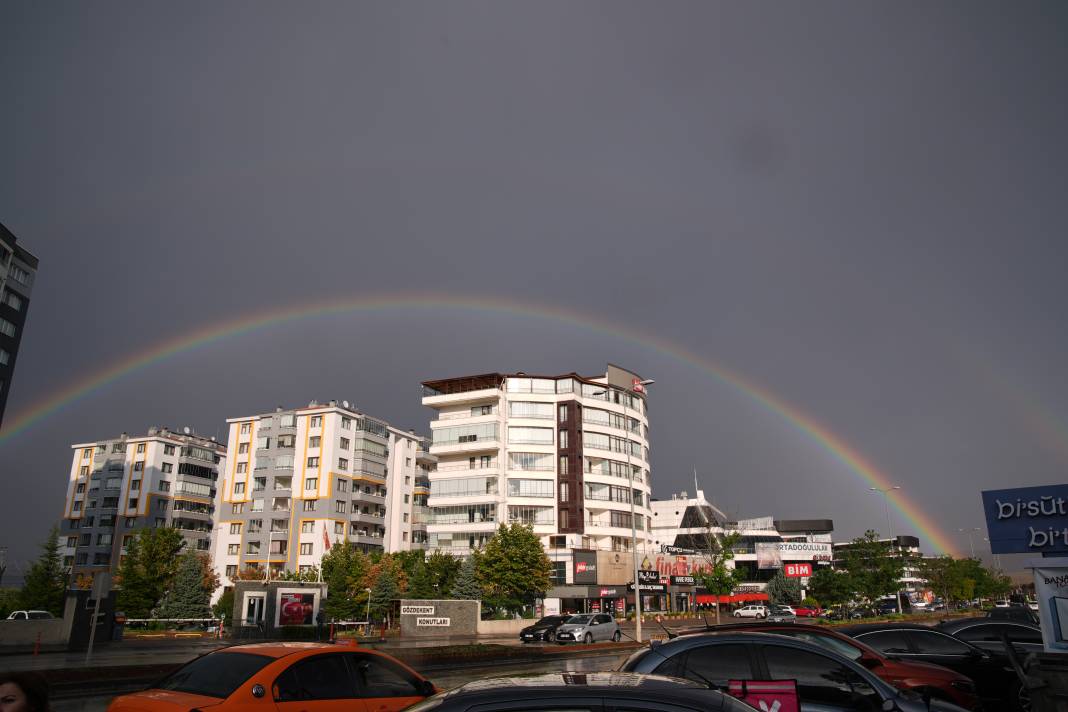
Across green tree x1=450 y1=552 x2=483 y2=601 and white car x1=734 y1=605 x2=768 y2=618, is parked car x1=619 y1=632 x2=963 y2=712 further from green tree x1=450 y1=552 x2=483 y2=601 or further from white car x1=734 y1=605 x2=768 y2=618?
white car x1=734 y1=605 x2=768 y2=618

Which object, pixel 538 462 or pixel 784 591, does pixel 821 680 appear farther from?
pixel 784 591

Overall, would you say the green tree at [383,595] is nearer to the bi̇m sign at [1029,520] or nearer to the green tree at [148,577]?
the green tree at [148,577]

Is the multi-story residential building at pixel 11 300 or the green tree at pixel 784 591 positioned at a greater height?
the multi-story residential building at pixel 11 300

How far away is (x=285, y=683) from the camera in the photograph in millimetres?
7723

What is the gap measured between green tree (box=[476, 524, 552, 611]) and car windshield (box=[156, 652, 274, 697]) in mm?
55510

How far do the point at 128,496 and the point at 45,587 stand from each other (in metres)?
46.5

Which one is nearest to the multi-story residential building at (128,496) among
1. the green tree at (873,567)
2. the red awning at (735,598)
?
the red awning at (735,598)

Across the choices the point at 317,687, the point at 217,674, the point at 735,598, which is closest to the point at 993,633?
the point at 317,687

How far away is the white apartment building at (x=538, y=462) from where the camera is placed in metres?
76.6

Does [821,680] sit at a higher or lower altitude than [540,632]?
higher

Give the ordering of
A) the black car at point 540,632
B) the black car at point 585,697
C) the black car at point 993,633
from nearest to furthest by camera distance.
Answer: the black car at point 585,697, the black car at point 993,633, the black car at point 540,632

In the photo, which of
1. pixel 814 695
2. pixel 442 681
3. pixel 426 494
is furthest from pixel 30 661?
pixel 426 494

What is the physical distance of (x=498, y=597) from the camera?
204 ft

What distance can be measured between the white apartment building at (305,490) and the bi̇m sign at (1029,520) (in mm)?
80845
